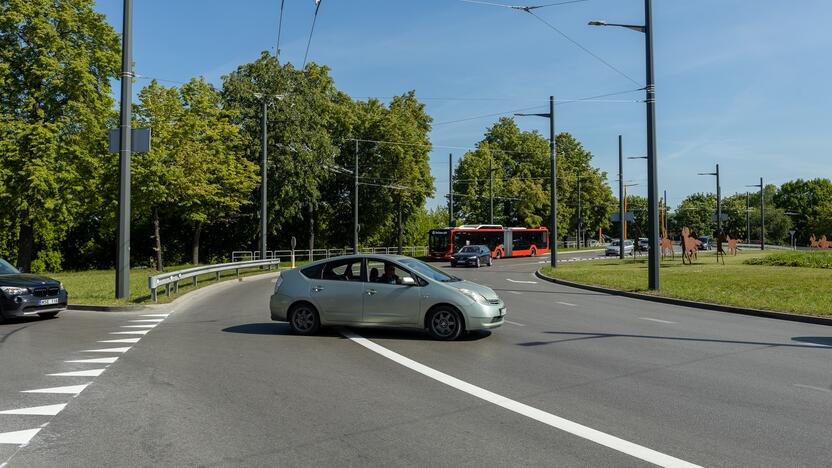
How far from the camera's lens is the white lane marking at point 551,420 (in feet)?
15.1

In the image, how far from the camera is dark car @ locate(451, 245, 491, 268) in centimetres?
4147

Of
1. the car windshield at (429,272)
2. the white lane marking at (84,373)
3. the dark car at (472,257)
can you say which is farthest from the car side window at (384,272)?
the dark car at (472,257)

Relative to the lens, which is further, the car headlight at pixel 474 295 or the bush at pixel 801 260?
the bush at pixel 801 260

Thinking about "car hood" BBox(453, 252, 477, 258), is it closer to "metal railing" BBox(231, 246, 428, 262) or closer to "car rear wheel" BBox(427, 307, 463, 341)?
"metal railing" BBox(231, 246, 428, 262)

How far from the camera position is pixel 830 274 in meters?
23.6

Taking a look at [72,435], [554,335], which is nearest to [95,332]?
[72,435]

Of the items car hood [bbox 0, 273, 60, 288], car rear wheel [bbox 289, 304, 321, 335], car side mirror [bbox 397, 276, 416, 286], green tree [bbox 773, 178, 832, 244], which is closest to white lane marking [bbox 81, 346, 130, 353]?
car rear wheel [bbox 289, 304, 321, 335]

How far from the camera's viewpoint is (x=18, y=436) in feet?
17.3

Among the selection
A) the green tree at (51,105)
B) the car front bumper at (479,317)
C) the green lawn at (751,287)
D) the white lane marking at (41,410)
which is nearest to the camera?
the white lane marking at (41,410)

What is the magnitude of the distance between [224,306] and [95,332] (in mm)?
5030

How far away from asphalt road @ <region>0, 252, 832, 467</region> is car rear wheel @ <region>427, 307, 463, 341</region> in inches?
10.4

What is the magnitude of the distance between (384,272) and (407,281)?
1.64 ft

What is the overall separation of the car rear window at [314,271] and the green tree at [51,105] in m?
24.4

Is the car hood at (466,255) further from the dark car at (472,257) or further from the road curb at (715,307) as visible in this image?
the road curb at (715,307)
